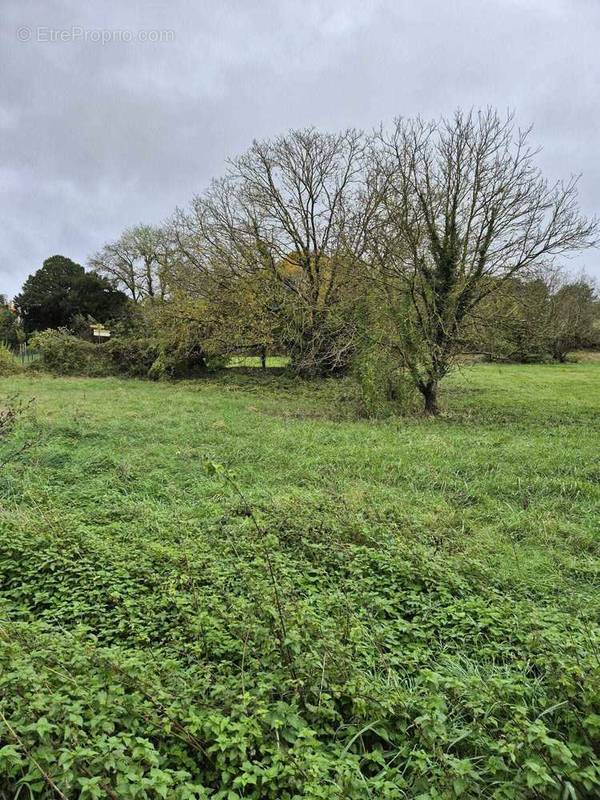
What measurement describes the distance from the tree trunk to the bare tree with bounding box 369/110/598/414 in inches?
8.7

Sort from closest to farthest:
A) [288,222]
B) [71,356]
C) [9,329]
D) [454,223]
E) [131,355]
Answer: [454,223], [288,222], [131,355], [71,356], [9,329]

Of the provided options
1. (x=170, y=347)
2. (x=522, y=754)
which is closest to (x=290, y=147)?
(x=170, y=347)

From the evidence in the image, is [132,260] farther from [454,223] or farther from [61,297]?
[454,223]

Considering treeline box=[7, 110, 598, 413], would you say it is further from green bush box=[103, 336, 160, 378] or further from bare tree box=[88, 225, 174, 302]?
bare tree box=[88, 225, 174, 302]

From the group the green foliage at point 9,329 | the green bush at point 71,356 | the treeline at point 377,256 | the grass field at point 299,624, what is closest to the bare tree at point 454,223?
the treeline at point 377,256

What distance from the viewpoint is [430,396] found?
11.1 m

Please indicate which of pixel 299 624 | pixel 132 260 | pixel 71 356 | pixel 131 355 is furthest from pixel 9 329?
pixel 299 624

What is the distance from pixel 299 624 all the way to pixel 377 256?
1002cm

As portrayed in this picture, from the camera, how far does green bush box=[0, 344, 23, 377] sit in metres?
19.4

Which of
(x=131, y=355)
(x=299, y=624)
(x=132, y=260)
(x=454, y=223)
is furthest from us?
(x=132, y=260)

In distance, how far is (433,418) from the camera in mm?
10406

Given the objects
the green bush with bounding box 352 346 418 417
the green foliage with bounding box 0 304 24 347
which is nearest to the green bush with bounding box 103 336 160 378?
the green foliage with bounding box 0 304 24 347

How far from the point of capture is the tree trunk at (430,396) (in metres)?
10.9

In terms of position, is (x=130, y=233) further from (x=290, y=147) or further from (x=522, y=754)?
(x=522, y=754)
